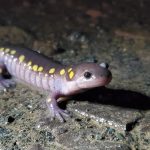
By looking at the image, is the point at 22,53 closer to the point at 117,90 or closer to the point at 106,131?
the point at 117,90

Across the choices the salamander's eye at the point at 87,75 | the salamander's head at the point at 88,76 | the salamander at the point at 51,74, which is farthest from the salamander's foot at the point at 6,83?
the salamander's eye at the point at 87,75

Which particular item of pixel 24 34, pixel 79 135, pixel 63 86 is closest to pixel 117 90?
pixel 63 86

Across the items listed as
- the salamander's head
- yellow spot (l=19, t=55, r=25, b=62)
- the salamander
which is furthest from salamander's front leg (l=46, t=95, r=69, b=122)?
yellow spot (l=19, t=55, r=25, b=62)

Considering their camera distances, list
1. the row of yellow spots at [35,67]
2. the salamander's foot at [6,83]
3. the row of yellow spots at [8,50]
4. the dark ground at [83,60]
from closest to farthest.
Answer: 1. the dark ground at [83,60]
2. the row of yellow spots at [35,67]
3. the salamander's foot at [6,83]
4. the row of yellow spots at [8,50]

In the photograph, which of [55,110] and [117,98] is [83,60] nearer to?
[117,98]

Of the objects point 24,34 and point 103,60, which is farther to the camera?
point 24,34

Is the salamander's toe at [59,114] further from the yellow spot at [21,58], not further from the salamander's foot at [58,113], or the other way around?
the yellow spot at [21,58]

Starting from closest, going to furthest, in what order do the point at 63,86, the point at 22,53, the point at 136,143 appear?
the point at 136,143 < the point at 63,86 < the point at 22,53
